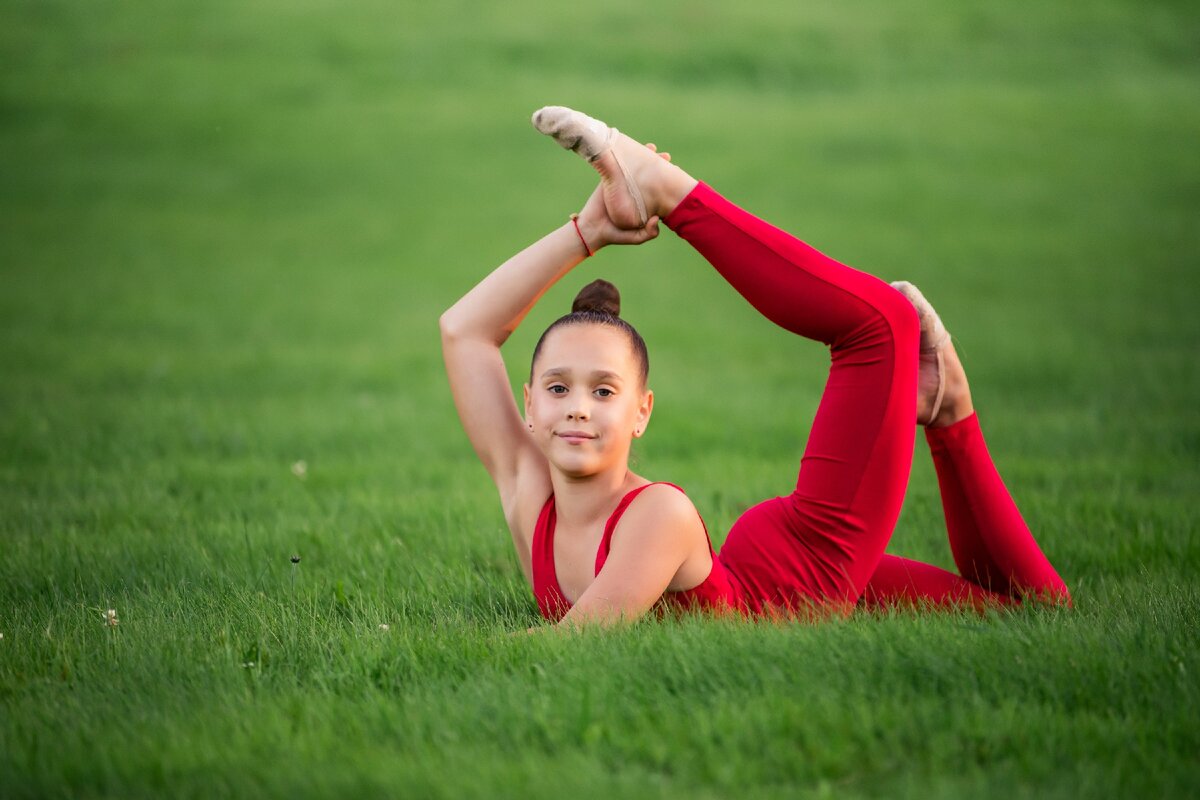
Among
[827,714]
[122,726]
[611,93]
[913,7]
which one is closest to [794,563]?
[827,714]

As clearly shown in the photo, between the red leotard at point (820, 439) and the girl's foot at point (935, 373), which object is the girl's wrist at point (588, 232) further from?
the girl's foot at point (935, 373)

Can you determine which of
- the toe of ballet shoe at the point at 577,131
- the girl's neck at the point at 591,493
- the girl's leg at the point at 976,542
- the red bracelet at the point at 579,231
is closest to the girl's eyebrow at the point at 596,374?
the girl's neck at the point at 591,493

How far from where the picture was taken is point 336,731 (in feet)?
11.3

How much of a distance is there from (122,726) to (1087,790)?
2432 mm

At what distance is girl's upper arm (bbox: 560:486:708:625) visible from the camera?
3.89 m

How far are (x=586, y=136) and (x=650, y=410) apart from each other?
905 millimetres

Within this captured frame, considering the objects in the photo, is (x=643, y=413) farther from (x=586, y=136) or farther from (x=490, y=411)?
(x=586, y=136)

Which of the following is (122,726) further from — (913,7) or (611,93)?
(913,7)

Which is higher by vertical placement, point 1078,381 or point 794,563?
point 1078,381

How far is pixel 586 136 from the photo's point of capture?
418 cm

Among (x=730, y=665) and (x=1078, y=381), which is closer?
(x=730, y=665)

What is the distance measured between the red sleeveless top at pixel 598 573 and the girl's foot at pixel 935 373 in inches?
36.2

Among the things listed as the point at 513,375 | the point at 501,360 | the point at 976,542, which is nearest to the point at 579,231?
the point at 501,360

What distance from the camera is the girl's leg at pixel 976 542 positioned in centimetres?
459
